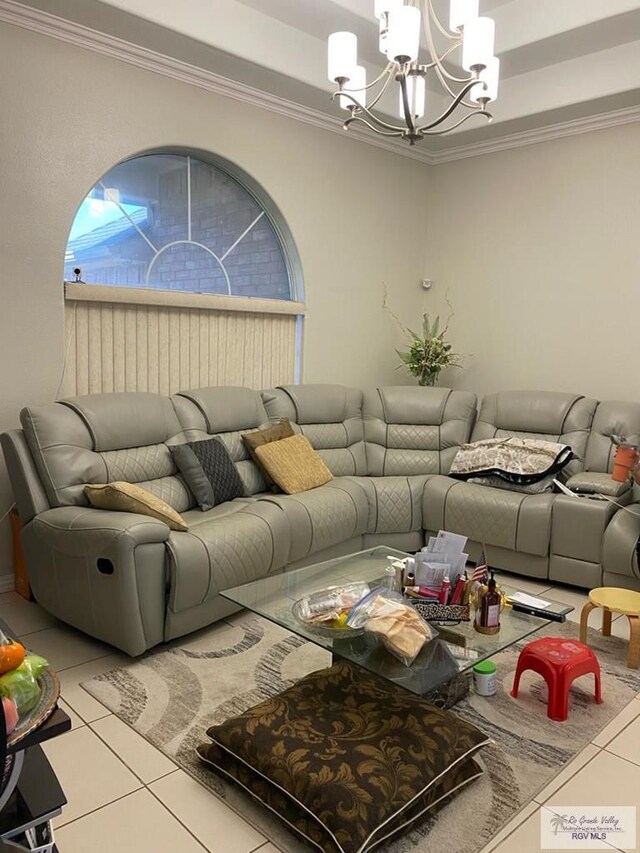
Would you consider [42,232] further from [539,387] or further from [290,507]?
[539,387]

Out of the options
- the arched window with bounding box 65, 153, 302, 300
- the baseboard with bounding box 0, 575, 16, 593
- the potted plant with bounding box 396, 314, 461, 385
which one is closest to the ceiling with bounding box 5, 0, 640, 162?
the arched window with bounding box 65, 153, 302, 300

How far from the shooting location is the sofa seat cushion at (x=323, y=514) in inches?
137

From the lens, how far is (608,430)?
4.19 m

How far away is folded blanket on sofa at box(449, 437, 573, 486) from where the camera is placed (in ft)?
13.0

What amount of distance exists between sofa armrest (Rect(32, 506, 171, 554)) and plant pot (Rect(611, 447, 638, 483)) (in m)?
2.23

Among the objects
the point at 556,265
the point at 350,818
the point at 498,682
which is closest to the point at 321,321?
the point at 556,265

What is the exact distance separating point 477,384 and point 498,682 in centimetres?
311

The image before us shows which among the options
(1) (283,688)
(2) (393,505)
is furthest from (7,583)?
(2) (393,505)

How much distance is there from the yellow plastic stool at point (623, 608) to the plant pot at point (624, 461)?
64 cm

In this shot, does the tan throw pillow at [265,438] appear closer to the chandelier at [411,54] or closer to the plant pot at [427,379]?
the plant pot at [427,379]

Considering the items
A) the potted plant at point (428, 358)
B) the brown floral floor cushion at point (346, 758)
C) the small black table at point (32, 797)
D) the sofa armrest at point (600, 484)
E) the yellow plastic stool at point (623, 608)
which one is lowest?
the brown floral floor cushion at point (346, 758)

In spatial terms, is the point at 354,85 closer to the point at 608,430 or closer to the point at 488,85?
the point at 488,85

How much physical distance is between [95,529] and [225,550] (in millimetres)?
578

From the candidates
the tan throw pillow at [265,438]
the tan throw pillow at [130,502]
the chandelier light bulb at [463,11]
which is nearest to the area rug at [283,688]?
the tan throw pillow at [130,502]
